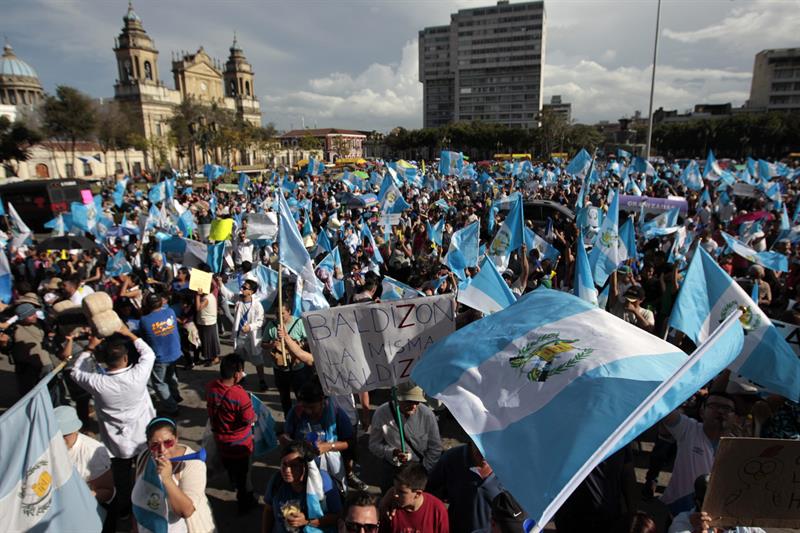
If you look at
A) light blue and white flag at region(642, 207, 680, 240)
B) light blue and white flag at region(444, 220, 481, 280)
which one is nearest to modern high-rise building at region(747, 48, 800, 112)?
light blue and white flag at region(642, 207, 680, 240)

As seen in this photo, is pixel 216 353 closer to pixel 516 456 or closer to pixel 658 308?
pixel 516 456

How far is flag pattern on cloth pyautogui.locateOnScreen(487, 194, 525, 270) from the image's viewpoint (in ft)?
25.1

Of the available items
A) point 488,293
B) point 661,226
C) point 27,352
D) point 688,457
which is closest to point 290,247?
point 488,293

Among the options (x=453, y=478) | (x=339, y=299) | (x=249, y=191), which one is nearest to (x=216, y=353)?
(x=339, y=299)

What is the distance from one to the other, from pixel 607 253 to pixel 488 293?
3.13m

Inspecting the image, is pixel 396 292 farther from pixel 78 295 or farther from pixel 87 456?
pixel 78 295

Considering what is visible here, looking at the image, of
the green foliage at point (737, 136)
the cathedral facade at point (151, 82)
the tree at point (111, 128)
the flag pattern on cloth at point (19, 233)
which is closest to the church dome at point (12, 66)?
the cathedral facade at point (151, 82)

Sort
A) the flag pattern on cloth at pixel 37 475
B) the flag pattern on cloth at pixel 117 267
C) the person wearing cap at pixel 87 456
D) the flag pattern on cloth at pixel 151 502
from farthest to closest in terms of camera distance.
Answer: the flag pattern on cloth at pixel 117 267 → the person wearing cap at pixel 87 456 → the flag pattern on cloth at pixel 151 502 → the flag pattern on cloth at pixel 37 475

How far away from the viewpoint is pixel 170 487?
2.49 meters

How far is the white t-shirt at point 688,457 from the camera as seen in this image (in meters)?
3.14

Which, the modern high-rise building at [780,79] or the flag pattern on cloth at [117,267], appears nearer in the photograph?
the flag pattern on cloth at [117,267]

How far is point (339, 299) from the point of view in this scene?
834 centimetres

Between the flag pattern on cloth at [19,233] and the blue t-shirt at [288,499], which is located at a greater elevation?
the flag pattern on cloth at [19,233]

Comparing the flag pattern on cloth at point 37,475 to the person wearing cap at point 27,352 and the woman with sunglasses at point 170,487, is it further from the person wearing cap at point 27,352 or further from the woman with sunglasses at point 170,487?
the person wearing cap at point 27,352
